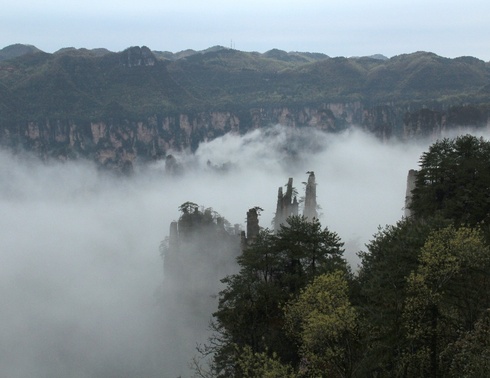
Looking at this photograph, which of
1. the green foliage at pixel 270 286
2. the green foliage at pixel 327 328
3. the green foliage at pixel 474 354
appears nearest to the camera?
the green foliage at pixel 474 354

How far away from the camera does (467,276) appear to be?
31.4 m

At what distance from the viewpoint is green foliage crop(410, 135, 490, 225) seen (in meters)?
49.1

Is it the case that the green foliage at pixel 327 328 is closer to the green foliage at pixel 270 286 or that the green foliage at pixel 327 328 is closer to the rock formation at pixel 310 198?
the green foliage at pixel 270 286

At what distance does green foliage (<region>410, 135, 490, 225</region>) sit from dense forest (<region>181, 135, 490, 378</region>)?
345 inches

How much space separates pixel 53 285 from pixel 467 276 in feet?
404

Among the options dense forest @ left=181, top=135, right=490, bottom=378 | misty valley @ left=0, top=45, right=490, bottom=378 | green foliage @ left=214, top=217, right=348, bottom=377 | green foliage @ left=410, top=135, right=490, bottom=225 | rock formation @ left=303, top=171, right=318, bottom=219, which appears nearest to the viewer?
dense forest @ left=181, top=135, right=490, bottom=378

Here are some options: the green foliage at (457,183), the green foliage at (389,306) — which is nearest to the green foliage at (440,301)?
the green foliage at (389,306)

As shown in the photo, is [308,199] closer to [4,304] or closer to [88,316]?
[88,316]

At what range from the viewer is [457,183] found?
5309cm

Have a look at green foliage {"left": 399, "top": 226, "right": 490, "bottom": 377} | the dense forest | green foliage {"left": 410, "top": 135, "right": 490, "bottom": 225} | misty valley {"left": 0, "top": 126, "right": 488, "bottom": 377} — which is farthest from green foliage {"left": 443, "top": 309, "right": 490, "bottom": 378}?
green foliage {"left": 410, "top": 135, "right": 490, "bottom": 225}

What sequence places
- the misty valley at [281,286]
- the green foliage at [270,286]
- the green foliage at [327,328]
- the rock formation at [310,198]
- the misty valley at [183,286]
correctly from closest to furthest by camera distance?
1. the misty valley at [281,286]
2. the green foliage at [327,328]
3. the misty valley at [183,286]
4. the green foliage at [270,286]
5. the rock formation at [310,198]

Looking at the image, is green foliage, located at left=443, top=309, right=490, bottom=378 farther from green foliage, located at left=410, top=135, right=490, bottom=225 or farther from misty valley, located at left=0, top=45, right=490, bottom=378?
green foliage, located at left=410, top=135, right=490, bottom=225

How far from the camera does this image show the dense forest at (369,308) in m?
28.5

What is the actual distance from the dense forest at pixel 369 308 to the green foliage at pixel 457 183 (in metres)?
8.77
